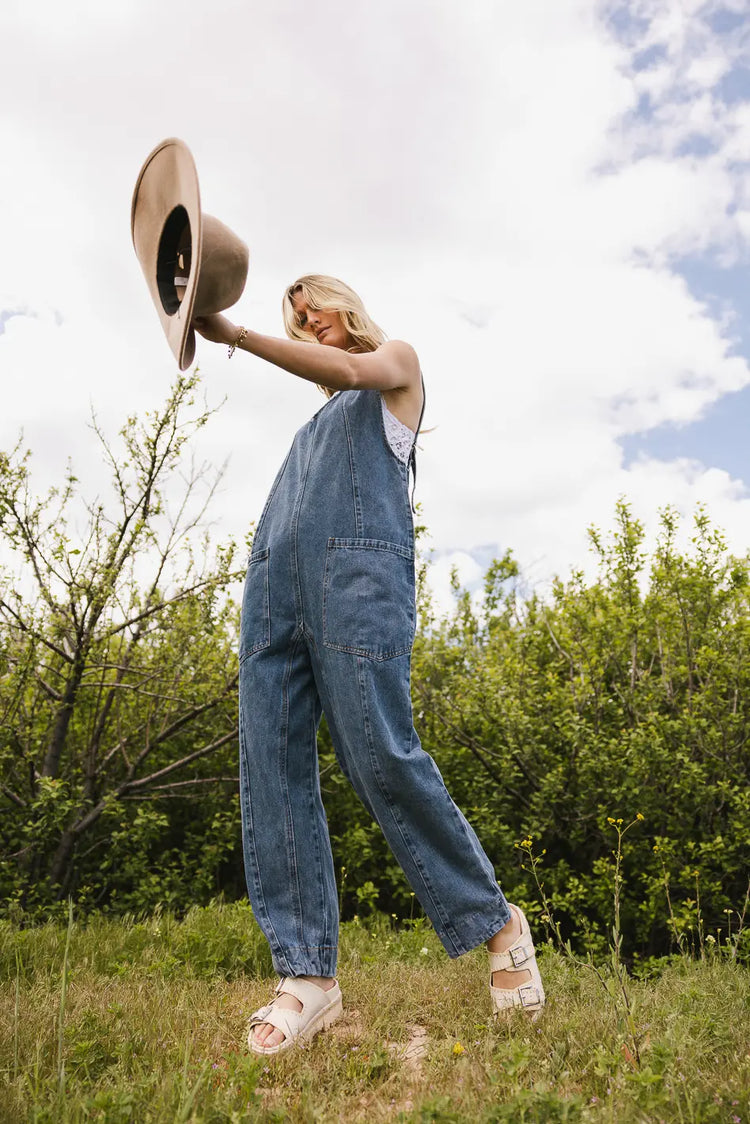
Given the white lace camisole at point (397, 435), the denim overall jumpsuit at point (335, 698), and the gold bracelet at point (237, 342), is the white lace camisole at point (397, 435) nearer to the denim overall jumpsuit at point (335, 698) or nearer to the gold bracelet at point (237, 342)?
the denim overall jumpsuit at point (335, 698)

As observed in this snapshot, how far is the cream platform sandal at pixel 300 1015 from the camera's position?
2041 mm

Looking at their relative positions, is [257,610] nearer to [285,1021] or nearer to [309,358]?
[309,358]

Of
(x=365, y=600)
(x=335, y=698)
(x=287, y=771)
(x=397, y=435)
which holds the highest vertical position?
(x=397, y=435)

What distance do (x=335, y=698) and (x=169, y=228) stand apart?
1156mm

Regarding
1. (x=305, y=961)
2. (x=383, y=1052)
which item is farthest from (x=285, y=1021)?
(x=383, y=1052)

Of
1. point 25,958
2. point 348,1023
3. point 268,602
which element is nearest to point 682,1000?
point 348,1023

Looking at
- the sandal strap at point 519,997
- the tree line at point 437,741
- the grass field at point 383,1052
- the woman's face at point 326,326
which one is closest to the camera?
the grass field at point 383,1052

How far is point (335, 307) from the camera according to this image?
8.00 ft

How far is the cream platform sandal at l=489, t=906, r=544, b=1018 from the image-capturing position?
2.15 metres

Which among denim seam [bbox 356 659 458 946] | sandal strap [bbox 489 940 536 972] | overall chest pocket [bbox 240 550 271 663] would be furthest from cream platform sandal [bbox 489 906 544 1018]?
overall chest pocket [bbox 240 550 271 663]

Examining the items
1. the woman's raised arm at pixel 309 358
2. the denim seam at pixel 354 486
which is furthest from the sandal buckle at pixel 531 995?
the woman's raised arm at pixel 309 358

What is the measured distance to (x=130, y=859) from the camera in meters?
4.88

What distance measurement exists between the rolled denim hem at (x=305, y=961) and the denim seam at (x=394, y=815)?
0.32m

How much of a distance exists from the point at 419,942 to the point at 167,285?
265 centimetres
